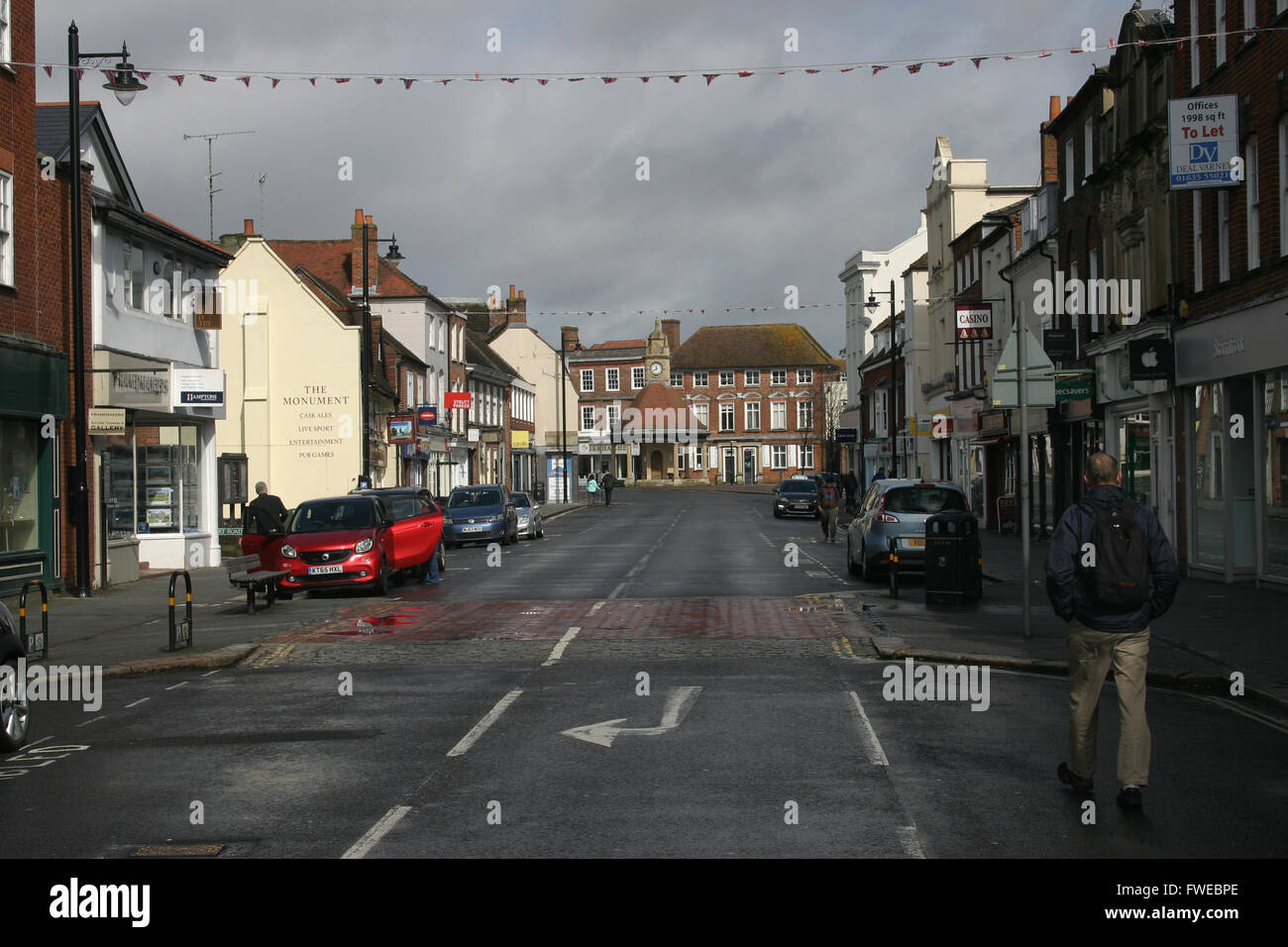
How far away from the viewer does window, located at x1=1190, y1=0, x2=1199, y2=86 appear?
2259cm

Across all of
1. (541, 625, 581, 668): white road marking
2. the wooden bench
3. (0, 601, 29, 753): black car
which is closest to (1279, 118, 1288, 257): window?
(541, 625, 581, 668): white road marking

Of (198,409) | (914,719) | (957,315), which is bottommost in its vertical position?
(914,719)

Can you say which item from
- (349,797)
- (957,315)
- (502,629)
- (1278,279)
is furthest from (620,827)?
(957,315)

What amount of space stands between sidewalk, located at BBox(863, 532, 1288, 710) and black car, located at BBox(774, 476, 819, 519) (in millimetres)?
34965

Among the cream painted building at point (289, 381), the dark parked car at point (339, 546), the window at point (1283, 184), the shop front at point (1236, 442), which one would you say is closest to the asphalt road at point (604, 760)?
the dark parked car at point (339, 546)

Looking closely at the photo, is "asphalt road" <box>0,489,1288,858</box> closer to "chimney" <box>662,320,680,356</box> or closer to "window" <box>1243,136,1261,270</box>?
"window" <box>1243,136,1261,270</box>

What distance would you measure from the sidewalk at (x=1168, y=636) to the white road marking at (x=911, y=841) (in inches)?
205

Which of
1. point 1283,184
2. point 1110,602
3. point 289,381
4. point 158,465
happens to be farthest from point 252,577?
point 289,381

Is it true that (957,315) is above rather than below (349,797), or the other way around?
above

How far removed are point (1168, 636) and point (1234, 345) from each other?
8027 millimetres

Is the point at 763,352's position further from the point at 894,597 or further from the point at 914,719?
the point at 914,719

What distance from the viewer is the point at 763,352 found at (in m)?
128

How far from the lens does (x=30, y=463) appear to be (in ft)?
74.3
